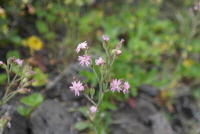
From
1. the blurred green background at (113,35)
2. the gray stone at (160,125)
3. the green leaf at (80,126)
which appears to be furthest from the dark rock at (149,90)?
the green leaf at (80,126)

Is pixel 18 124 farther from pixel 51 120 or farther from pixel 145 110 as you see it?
pixel 145 110

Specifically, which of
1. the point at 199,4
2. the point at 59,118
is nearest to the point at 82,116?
the point at 59,118

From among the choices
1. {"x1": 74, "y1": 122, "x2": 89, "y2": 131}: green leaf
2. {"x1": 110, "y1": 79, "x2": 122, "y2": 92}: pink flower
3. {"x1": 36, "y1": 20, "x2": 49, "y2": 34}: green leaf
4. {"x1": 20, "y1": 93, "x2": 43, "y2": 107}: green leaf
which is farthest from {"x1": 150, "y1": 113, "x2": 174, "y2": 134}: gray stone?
{"x1": 36, "y1": 20, "x2": 49, "y2": 34}: green leaf

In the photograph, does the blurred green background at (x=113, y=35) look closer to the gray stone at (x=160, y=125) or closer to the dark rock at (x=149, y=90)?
the dark rock at (x=149, y=90)

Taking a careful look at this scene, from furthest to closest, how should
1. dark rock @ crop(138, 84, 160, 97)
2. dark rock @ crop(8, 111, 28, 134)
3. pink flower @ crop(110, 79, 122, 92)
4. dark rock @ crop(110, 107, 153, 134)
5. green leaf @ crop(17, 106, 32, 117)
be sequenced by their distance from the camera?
1. dark rock @ crop(138, 84, 160, 97)
2. dark rock @ crop(110, 107, 153, 134)
3. green leaf @ crop(17, 106, 32, 117)
4. dark rock @ crop(8, 111, 28, 134)
5. pink flower @ crop(110, 79, 122, 92)

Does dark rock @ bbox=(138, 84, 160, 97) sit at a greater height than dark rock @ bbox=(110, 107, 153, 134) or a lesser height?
greater

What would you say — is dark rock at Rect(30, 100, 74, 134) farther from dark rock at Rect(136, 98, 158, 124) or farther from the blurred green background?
dark rock at Rect(136, 98, 158, 124)

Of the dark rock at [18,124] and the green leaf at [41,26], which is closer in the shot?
the dark rock at [18,124]

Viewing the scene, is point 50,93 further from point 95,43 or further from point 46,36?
point 95,43

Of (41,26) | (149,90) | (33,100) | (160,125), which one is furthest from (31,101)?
(149,90)
